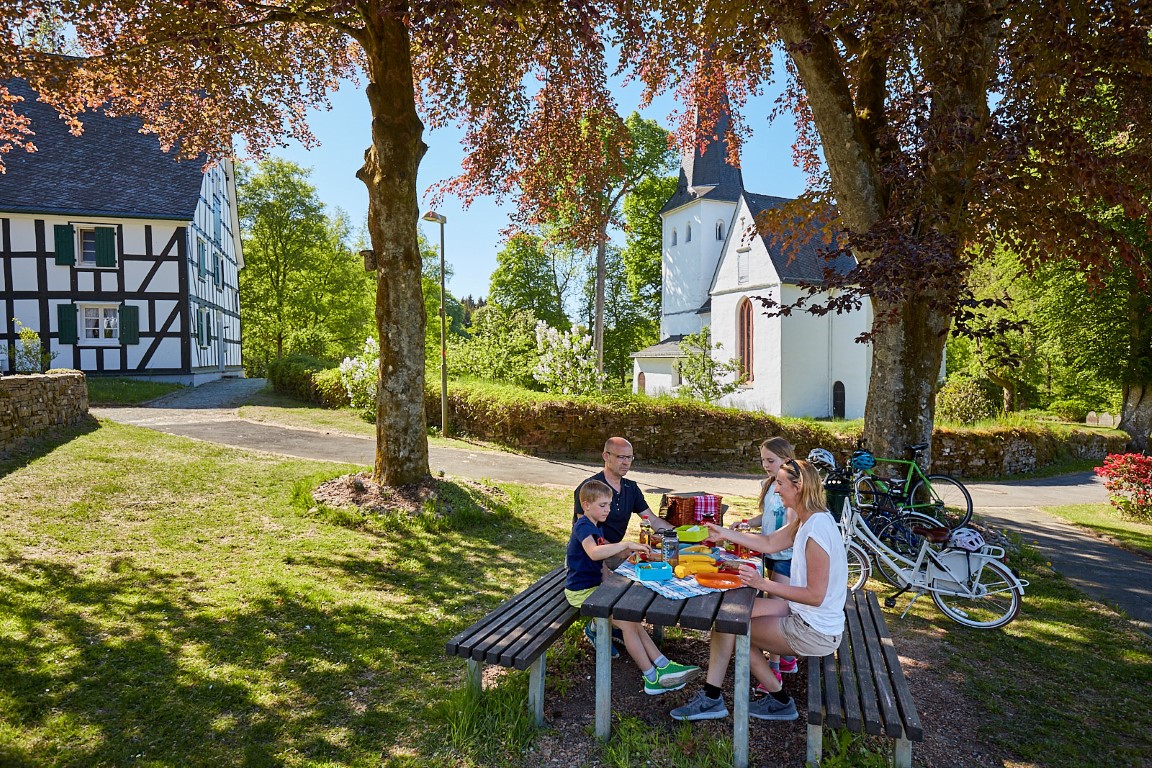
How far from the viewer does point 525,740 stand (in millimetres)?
3613

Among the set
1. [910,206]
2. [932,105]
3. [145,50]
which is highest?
[145,50]

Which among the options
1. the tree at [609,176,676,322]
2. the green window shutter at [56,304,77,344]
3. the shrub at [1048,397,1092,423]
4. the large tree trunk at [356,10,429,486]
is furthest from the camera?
the tree at [609,176,676,322]

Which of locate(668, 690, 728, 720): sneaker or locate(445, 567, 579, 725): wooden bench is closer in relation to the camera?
locate(445, 567, 579, 725): wooden bench

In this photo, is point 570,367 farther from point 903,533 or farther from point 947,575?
point 947,575

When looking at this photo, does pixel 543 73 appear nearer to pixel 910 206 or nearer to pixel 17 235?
pixel 910 206

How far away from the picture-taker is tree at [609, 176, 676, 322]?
1652 inches

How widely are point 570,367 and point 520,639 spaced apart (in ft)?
44.8

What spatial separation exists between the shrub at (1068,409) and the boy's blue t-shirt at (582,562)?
113ft

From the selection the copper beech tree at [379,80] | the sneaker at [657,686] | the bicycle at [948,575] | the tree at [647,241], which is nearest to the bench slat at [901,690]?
the sneaker at [657,686]

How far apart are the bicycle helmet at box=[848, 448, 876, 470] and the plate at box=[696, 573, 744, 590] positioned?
3496mm

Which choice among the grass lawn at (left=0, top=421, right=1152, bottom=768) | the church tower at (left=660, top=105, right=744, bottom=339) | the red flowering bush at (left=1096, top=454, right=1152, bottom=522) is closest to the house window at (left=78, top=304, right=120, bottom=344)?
the grass lawn at (left=0, top=421, right=1152, bottom=768)

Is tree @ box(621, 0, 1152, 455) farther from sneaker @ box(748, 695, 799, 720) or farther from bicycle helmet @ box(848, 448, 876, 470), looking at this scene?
sneaker @ box(748, 695, 799, 720)

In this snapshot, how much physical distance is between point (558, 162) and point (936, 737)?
9.19 meters

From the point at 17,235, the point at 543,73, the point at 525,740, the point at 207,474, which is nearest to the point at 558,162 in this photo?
the point at 543,73
